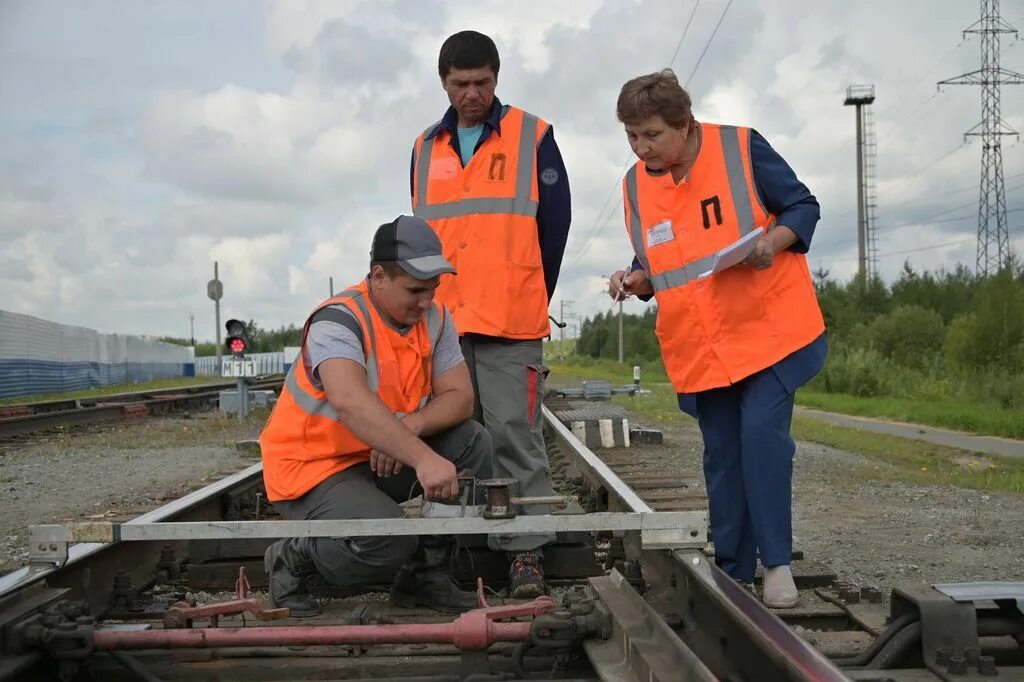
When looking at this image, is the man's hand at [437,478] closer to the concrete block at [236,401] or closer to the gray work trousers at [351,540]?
the gray work trousers at [351,540]

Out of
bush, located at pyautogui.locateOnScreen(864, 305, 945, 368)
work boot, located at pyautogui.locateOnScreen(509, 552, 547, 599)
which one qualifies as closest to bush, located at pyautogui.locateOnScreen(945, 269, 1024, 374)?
bush, located at pyautogui.locateOnScreen(864, 305, 945, 368)

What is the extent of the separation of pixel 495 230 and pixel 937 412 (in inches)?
573

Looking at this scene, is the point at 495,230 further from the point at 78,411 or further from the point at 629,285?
the point at 78,411

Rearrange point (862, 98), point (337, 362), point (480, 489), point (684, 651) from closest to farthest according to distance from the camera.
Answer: point (684, 651) → point (337, 362) → point (480, 489) → point (862, 98)

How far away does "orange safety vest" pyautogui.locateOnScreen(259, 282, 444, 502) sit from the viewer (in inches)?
129

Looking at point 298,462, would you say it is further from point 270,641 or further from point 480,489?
point 270,641

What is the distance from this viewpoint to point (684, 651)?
210cm

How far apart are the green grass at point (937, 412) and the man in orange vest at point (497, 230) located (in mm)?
11427

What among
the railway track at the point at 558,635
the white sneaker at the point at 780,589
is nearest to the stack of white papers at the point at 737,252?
the railway track at the point at 558,635

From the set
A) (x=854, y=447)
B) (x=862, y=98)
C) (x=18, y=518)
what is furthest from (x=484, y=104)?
(x=862, y=98)

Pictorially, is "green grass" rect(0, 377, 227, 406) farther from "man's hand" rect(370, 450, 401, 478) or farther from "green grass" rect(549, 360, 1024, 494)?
"man's hand" rect(370, 450, 401, 478)

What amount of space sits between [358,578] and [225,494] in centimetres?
191

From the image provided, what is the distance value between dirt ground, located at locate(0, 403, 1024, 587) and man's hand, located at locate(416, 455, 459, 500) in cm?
152

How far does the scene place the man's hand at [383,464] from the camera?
3226 millimetres
